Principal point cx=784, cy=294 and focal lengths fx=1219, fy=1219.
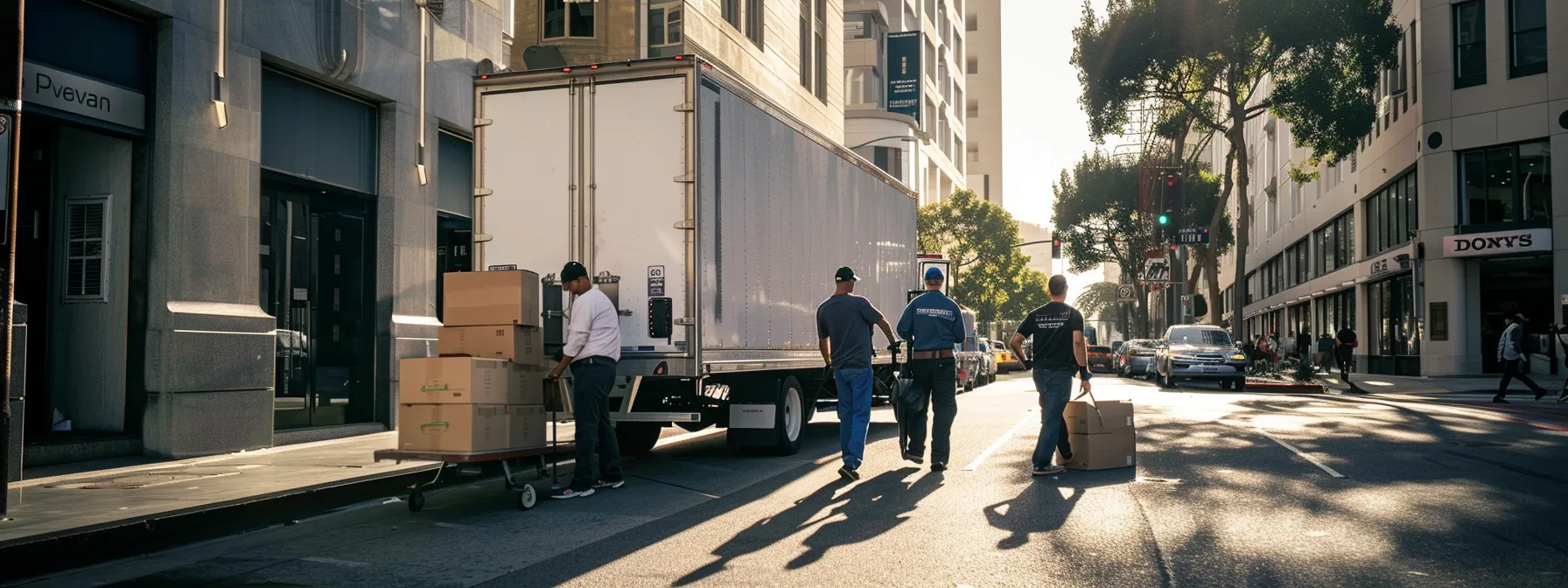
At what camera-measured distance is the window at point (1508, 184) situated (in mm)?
30781

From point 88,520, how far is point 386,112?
29.7 ft

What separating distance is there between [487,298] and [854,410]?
11.2 feet

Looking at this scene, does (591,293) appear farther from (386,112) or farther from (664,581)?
(386,112)

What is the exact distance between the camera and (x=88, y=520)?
7.48 m

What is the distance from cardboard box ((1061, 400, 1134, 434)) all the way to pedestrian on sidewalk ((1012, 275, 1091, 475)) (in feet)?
0.64

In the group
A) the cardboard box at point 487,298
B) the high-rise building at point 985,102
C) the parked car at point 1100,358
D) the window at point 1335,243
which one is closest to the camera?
the cardboard box at point 487,298

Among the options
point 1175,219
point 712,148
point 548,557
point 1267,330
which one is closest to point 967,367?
point 1175,219

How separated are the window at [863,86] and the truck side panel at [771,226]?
148 feet

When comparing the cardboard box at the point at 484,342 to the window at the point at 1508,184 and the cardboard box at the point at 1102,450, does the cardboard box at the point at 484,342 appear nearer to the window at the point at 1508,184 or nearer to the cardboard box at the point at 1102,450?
the cardboard box at the point at 1102,450

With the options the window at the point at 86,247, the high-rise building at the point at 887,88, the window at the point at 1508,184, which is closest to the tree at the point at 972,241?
the high-rise building at the point at 887,88

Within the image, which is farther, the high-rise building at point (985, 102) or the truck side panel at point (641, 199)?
the high-rise building at point (985, 102)

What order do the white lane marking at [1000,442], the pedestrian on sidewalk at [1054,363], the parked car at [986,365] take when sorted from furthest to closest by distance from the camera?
1. the parked car at [986,365]
2. the white lane marking at [1000,442]
3. the pedestrian on sidewalk at [1054,363]

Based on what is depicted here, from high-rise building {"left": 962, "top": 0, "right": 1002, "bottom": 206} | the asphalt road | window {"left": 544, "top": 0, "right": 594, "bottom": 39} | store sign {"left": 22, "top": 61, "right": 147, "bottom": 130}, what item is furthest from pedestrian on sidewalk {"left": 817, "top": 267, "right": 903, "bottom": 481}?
high-rise building {"left": 962, "top": 0, "right": 1002, "bottom": 206}

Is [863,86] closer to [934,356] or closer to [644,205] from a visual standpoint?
[934,356]
